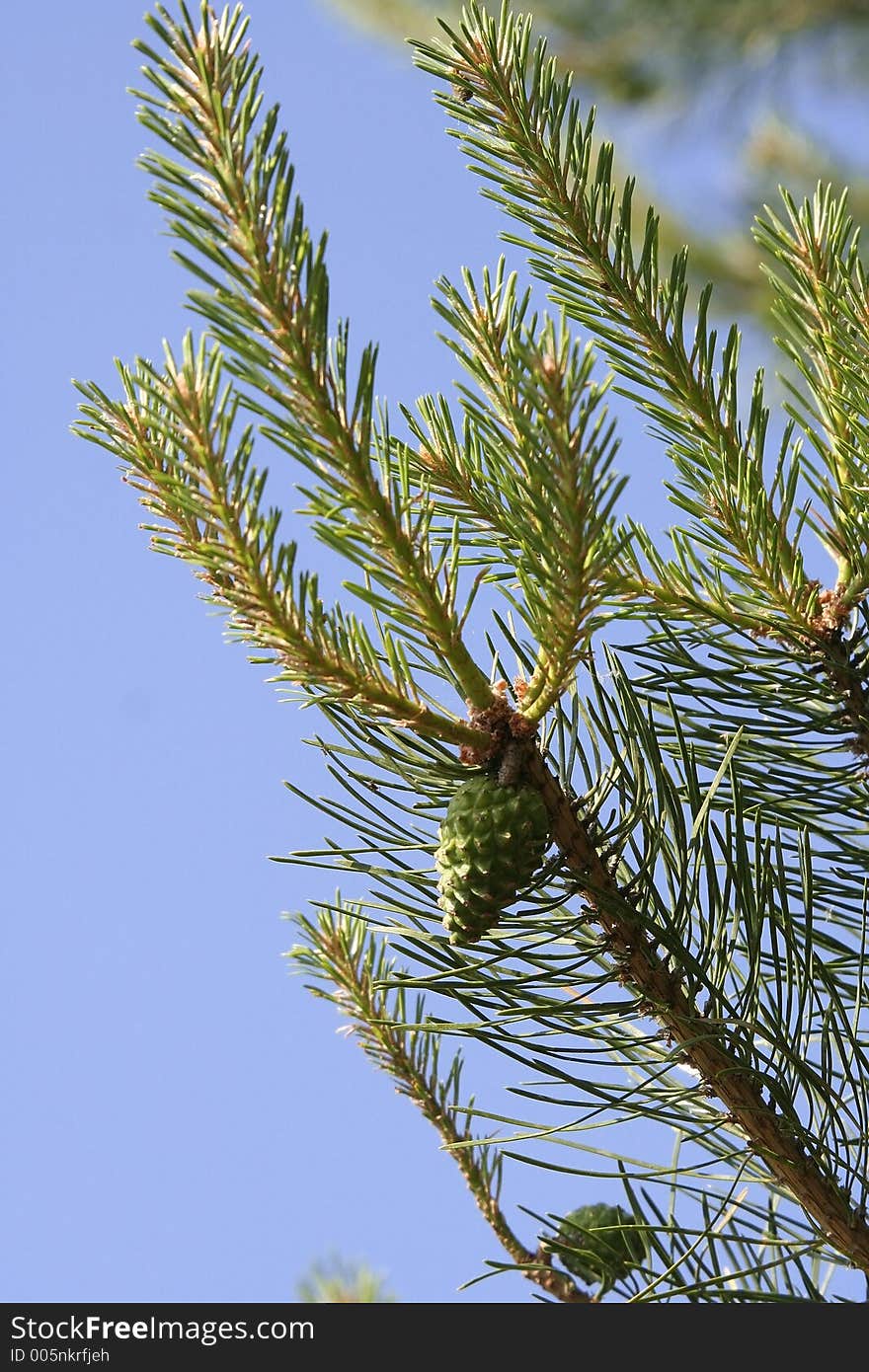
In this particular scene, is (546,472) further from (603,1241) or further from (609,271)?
(603,1241)

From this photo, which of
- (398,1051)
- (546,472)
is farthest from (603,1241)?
(546,472)

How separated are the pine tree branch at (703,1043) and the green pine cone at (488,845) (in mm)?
30

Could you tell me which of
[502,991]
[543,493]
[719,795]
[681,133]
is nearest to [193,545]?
[543,493]

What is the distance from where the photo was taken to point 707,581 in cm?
69

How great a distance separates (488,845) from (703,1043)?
0.54 ft

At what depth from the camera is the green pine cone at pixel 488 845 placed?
528 mm

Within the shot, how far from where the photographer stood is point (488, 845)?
20.7 inches

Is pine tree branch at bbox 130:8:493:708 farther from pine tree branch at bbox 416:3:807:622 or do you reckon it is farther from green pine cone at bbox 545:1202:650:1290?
green pine cone at bbox 545:1202:650:1290

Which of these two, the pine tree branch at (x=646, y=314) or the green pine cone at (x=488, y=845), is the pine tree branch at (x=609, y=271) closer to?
the pine tree branch at (x=646, y=314)

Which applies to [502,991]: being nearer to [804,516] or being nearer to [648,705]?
[648,705]

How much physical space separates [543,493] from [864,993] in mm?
361

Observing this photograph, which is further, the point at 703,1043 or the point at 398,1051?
the point at 398,1051

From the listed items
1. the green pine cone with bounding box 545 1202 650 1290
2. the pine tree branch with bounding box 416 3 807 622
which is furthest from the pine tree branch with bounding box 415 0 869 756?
the green pine cone with bounding box 545 1202 650 1290

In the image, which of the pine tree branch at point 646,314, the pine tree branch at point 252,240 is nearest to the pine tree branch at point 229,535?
the pine tree branch at point 252,240
